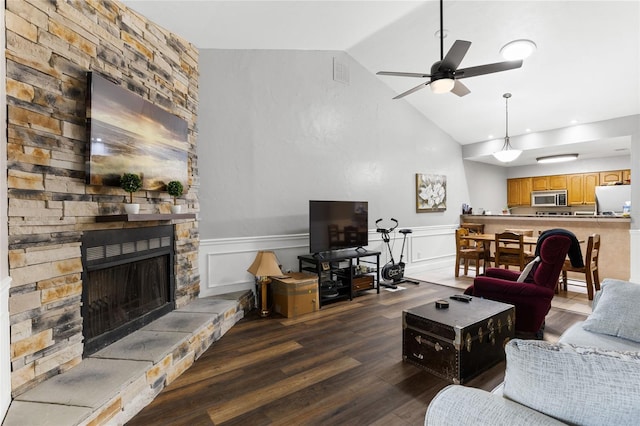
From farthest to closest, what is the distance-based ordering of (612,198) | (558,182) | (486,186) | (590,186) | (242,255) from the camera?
(486,186)
(558,182)
(590,186)
(612,198)
(242,255)

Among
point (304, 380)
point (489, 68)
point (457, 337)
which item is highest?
point (489, 68)

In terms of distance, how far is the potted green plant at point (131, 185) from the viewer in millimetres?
2539

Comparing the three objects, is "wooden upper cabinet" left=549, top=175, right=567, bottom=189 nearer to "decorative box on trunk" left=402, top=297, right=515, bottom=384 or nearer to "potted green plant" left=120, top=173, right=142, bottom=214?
"decorative box on trunk" left=402, top=297, right=515, bottom=384

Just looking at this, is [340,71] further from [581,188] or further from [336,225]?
[581,188]

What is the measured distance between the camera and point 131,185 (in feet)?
8.41

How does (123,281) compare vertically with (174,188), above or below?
below

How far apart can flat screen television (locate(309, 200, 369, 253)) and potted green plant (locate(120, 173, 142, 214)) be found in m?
2.14

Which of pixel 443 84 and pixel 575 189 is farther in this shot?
pixel 575 189

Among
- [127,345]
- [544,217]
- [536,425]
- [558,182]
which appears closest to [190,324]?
[127,345]

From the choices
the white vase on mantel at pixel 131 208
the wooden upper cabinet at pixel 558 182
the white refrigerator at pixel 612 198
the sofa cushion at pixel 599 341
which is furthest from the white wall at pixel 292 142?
the wooden upper cabinet at pixel 558 182

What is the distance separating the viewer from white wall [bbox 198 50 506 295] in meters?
3.96

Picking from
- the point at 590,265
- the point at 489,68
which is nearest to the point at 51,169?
the point at 489,68

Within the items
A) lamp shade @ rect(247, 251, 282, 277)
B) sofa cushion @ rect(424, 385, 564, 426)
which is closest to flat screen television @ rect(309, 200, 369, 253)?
lamp shade @ rect(247, 251, 282, 277)

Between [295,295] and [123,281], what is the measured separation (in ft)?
5.93
